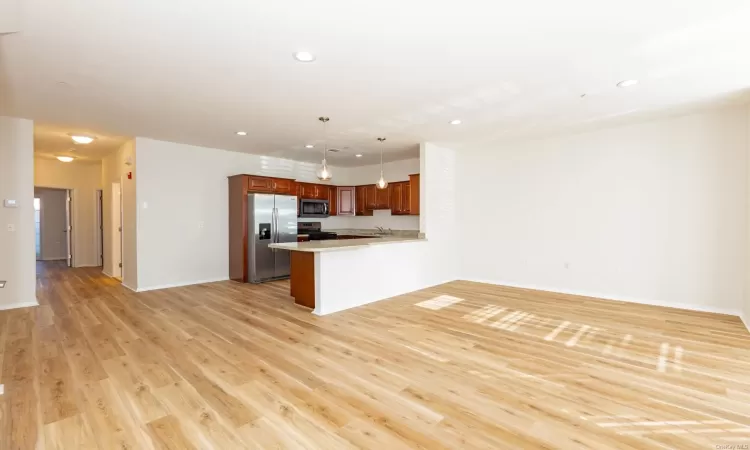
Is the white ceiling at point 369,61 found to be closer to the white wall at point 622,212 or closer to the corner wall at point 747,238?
the corner wall at point 747,238

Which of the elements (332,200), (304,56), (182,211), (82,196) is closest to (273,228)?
(182,211)

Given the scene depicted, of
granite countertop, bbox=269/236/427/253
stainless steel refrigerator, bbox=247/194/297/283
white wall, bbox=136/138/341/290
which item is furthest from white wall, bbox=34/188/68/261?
granite countertop, bbox=269/236/427/253

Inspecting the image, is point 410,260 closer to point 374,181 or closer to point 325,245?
point 325,245

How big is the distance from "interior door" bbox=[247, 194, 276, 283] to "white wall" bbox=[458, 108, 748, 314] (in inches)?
158

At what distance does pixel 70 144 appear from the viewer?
6602mm

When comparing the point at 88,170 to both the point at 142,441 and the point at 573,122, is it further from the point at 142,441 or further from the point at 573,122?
the point at 573,122

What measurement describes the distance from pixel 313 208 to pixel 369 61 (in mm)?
5439

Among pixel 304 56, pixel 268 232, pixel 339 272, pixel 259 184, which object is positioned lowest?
pixel 339 272

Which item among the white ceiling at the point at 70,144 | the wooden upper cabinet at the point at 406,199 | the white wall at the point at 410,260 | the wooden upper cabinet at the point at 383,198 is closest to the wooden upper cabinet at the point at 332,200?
the wooden upper cabinet at the point at 383,198

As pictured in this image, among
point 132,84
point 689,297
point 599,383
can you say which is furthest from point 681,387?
point 132,84

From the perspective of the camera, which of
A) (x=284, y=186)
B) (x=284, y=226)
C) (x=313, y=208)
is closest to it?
(x=284, y=226)

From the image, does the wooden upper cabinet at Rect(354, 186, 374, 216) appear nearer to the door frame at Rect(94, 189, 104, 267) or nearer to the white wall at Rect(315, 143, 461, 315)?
the white wall at Rect(315, 143, 461, 315)

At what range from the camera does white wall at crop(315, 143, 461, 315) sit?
4797 millimetres

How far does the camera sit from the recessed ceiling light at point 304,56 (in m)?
2.91
